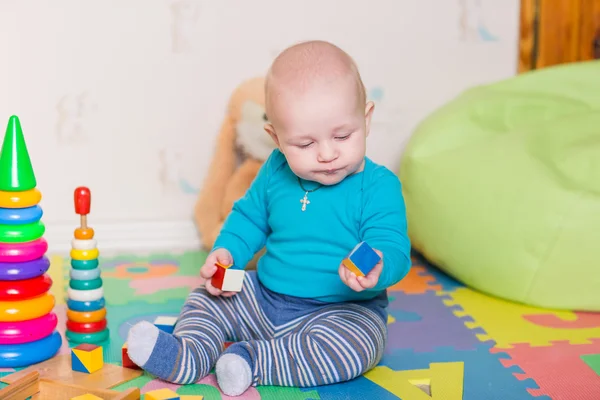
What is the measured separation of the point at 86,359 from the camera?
1089mm

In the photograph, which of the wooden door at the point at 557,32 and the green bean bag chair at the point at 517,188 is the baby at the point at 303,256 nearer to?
the green bean bag chair at the point at 517,188

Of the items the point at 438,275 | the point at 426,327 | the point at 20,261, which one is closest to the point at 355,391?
the point at 426,327

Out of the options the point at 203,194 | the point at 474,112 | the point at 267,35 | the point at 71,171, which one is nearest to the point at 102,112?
the point at 71,171

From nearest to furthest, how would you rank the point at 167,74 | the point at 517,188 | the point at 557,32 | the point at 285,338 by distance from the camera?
the point at 285,338, the point at 517,188, the point at 167,74, the point at 557,32

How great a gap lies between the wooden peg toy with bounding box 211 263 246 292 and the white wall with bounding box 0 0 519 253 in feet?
2.45

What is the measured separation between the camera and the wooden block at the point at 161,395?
3.19ft

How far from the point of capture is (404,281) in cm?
163

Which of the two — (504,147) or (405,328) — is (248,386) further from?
(504,147)

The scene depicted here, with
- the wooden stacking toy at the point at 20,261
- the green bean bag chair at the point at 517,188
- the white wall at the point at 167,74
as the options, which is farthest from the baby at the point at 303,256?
the white wall at the point at 167,74

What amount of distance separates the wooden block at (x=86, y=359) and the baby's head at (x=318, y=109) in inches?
15.8

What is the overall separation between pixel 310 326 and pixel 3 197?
0.49 metres

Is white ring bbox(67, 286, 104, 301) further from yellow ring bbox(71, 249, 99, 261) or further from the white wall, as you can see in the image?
the white wall

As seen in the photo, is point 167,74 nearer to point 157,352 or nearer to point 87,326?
point 87,326

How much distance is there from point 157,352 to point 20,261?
0.27 meters
